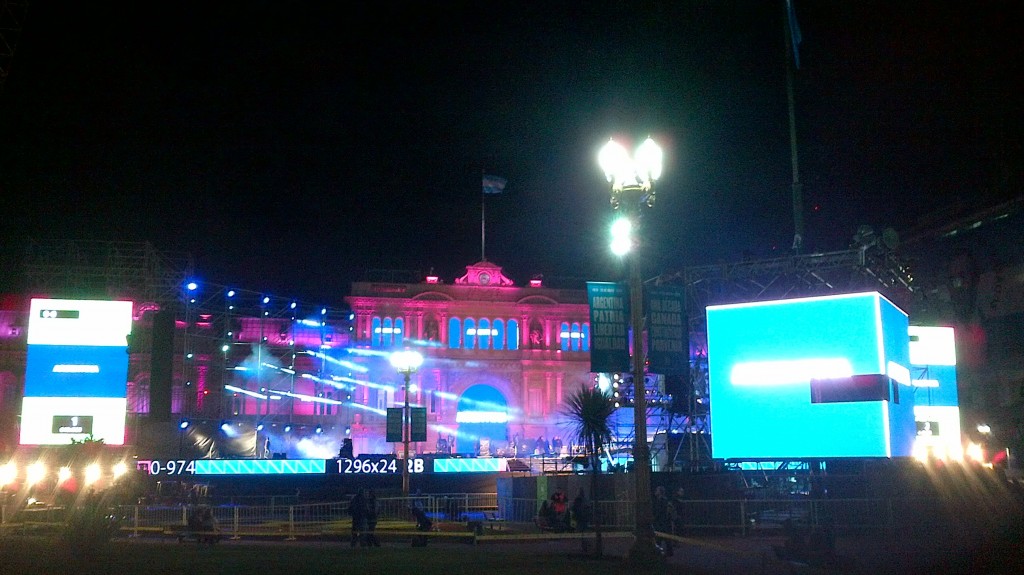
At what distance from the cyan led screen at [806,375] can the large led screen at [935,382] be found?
419 cm

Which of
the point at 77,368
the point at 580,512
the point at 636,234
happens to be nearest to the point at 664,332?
the point at 580,512

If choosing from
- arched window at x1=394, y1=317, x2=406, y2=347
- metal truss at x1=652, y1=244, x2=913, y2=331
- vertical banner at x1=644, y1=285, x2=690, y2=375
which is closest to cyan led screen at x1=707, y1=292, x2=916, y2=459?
metal truss at x1=652, y1=244, x2=913, y2=331

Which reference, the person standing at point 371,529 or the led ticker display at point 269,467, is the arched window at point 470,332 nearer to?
the led ticker display at point 269,467

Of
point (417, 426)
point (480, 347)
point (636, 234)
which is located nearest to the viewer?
point (636, 234)

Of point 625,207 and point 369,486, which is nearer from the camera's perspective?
point 625,207

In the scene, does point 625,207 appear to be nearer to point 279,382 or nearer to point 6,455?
point 6,455

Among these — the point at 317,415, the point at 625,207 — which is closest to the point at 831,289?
the point at 625,207

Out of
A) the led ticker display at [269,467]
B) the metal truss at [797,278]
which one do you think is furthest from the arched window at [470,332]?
the metal truss at [797,278]

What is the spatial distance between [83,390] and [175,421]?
8209 millimetres

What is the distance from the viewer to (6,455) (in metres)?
34.0

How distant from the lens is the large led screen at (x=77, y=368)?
33.0 meters

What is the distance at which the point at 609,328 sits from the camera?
17.6 m

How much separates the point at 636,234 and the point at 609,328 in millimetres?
2470

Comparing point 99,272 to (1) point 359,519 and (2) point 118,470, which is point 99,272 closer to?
(2) point 118,470
